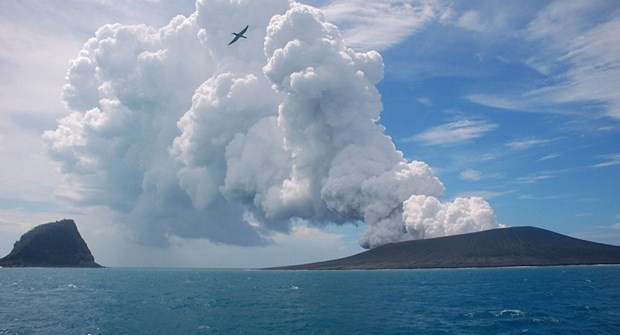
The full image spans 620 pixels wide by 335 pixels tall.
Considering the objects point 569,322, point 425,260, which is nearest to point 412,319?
point 569,322

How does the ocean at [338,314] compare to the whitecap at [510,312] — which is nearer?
the ocean at [338,314]

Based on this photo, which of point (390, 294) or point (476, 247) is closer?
point (390, 294)

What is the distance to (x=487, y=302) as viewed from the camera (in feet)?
220

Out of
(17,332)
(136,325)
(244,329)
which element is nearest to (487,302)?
(244,329)

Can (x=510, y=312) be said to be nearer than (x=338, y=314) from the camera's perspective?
Yes

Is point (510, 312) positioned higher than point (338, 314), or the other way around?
point (510, 312)

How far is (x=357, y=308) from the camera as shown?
6281 centimetres

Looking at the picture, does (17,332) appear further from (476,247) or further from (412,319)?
(476,247)

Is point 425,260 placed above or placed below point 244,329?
above

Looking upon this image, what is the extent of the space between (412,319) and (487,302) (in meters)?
20.4

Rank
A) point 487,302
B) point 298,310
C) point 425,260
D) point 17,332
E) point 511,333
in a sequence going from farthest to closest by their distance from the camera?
point 425,260, point 487,302, point 298,310, point 17,332, point 511,333

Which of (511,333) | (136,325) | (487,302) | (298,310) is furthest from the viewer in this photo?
(487,302)

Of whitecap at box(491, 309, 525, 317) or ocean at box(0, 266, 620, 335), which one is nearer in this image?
ocean at box(0, 266, 620, 335)

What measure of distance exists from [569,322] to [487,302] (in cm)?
1962
